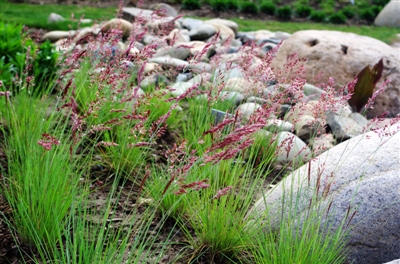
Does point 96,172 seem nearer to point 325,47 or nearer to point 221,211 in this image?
point 221,211

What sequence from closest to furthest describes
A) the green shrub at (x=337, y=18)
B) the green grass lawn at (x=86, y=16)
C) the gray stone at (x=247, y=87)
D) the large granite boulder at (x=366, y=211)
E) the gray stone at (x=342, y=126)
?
1. the large granite boulder at (x=366, y=211)
2. the gray stone at (x=247, y=87)
3. the gray stone at (x=342, y=126)
4. the green grass lawn at (x=86, y=16)
5. the green shrub at (x=337, y=18)

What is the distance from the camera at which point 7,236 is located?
2.52 metres

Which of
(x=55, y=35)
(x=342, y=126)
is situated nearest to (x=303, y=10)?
(x=55, y=35)

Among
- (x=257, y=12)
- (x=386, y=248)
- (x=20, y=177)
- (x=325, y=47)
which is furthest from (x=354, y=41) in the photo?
(x=257, y=12)

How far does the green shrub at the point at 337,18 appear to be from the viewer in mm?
12180

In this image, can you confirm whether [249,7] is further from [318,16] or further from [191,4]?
[318,16]

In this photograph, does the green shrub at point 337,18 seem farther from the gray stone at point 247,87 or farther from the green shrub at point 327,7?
the gray stone at point 247,87

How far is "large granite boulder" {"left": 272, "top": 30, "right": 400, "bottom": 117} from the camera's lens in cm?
607

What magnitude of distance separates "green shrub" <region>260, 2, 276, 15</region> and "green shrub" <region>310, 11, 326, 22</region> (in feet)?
3.13

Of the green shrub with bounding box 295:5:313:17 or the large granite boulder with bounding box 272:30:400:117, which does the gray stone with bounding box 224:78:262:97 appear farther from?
the green shrub with bounding box 295:5:313:17

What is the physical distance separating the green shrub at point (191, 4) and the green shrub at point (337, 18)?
320 cm

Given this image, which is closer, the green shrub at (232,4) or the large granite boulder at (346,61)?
the large granite boulder at (346,61)

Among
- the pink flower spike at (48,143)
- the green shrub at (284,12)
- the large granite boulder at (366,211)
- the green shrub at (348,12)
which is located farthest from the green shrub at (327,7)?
the pink flower spike at (48,143)

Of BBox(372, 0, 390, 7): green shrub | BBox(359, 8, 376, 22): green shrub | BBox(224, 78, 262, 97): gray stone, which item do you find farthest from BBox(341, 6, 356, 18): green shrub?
BBox(224, 78, 262, 97): gray stone
